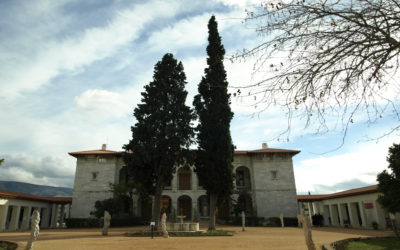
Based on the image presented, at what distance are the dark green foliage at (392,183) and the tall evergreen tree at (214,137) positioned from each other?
347 inches

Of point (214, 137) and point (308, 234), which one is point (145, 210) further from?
point (308, 234)

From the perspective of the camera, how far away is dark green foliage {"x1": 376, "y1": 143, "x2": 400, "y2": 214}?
45.1 feet

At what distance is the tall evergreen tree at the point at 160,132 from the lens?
16.7 meters

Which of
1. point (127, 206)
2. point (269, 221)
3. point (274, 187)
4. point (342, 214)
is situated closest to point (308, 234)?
point (269, 221)

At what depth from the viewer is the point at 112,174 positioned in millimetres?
29094

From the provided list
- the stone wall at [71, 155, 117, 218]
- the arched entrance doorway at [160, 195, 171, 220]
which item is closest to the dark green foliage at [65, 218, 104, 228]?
the stone wall at [71, 155, 117, 218]

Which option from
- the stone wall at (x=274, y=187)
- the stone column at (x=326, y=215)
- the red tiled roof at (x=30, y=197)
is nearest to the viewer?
the red tiled roof at (x=30, y=197)

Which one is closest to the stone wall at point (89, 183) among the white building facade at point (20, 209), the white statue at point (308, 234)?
the white building facade at point (20, 209)

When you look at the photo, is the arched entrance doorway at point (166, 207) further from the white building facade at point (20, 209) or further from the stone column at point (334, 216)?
the stone column at point (334, 216)

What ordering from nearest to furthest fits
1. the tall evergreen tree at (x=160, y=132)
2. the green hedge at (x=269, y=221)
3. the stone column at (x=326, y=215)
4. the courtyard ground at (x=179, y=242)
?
1. the courtyard ground at (x=179, y=242)
2. the tall evergreen tree at (x=160, y=132)
3. the green hedge at (x=269, y=221)
4. the stone column at (x=326, y=215)

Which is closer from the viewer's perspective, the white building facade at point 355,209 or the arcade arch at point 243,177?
the white building facade at point 355,209

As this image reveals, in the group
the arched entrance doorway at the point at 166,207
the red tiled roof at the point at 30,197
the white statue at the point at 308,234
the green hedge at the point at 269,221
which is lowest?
the green hedge at the point at 269,221

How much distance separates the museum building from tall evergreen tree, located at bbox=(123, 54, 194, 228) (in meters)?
11.1

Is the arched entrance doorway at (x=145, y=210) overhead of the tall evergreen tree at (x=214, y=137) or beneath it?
beneath
